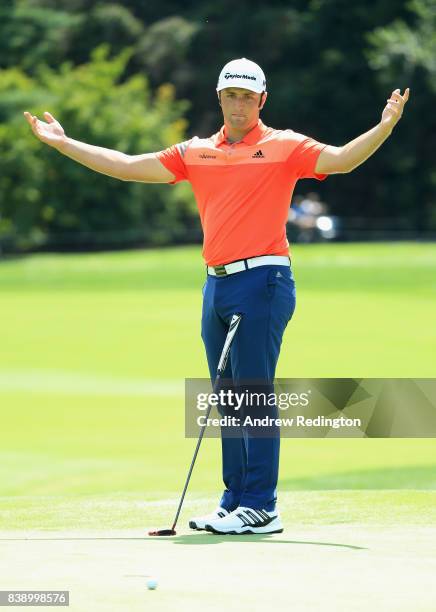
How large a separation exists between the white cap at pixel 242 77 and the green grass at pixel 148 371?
2016 mm

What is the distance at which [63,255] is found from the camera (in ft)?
148

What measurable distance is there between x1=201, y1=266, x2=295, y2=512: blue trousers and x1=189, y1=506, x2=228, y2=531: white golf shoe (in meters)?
0.11

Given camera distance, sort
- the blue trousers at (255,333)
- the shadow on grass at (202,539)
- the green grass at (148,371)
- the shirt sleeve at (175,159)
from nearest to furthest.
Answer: the shadow on grass at (202,539) < the blue trousers at (255,333) < the shirt sleeve at (175,159) < the green grass at (148,371)

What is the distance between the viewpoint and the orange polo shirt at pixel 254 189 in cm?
623

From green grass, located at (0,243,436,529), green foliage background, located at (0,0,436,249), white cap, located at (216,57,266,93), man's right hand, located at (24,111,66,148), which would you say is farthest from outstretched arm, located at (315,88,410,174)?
green foliage background, located at (0,0,436,249)

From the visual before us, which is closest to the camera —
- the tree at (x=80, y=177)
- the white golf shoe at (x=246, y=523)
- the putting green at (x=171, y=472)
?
the putting green at (x=171, y=472)

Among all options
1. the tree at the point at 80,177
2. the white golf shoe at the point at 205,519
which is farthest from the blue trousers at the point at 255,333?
the tree at the point at 80,177

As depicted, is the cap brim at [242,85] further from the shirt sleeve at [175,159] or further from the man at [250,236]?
the shirt sleeve at [175,159]

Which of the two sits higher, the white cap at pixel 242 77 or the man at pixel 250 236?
the white cap at pixel 242 77

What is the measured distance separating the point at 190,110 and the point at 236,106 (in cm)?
5425

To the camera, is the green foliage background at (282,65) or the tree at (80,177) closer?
the tree at (80,177)

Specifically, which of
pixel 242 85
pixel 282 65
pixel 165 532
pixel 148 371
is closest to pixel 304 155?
pixel 242 85

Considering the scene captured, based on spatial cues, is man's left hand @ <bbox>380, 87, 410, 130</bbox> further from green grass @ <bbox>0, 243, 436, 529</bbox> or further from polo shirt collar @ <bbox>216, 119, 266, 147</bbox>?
green grass @ <bbox>0, 243, 436, 529</bbox>

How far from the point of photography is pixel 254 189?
6230 mm
